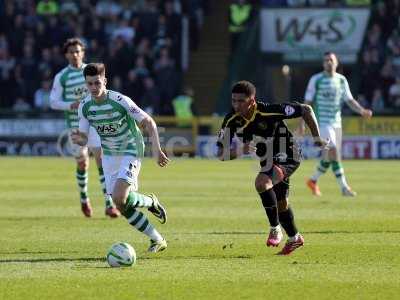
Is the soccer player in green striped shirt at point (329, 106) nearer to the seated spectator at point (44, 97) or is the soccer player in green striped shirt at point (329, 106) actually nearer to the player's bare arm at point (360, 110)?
the player's bare arm at point (360, 110)

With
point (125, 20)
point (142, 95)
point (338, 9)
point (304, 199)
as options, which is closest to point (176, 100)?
point (142, 95)

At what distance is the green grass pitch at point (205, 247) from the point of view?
8664 mm

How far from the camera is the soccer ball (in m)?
9.77

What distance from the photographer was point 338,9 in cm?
3222

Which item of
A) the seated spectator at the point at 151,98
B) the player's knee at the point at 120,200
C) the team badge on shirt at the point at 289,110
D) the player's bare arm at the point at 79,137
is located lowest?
the seated spectator at the point at 151,98

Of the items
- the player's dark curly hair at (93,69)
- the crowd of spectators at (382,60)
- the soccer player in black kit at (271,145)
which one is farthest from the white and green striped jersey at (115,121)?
the crowd of spectators at (382,60)

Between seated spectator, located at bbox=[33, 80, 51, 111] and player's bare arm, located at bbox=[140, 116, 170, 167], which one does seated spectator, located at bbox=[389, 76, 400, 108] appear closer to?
seated spectator, located at bbox=[33, 80, 51, 111]

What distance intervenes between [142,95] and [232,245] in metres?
19.9

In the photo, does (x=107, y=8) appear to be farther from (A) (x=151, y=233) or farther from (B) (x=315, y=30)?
(A) (x=151, y=233)

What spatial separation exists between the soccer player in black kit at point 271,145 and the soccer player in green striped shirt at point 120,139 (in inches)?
31.2

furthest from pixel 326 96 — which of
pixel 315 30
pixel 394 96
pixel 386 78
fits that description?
pixel 315 30

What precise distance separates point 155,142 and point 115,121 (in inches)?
25.7

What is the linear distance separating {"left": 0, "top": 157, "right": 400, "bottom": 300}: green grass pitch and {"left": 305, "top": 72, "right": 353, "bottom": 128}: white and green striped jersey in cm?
125

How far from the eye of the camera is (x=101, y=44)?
32312 millimetres
